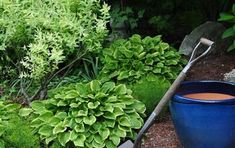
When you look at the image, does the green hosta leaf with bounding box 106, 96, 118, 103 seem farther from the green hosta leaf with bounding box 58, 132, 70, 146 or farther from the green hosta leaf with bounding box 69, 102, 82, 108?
the green hosta leaf with bounding box 58, 132, 70, 146

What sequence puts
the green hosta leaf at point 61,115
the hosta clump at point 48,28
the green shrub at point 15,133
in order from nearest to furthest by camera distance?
the green shrub at point 15,133, the green hosta leaf at point 61,115, the hosta clump at point 48,28

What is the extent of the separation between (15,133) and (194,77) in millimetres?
2239

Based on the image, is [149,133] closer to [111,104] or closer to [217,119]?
[111,104]

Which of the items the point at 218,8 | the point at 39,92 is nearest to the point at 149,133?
the point at 39,92

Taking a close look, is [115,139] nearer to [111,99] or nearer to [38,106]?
[111,99]

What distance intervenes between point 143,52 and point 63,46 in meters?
0.82

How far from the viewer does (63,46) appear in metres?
4.44

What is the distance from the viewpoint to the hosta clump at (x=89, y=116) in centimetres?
373

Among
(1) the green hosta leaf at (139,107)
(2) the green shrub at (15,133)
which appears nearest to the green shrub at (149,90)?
(1) the green hosta leaf at (139,107)

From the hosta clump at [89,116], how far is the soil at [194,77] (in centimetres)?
24

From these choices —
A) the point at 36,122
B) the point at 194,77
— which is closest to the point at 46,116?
the point at 36,122

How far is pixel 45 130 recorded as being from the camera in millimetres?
3803

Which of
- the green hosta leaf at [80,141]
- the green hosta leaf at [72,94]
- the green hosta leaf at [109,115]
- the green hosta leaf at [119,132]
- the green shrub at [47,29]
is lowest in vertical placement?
the green hosta leaf at [119,132]

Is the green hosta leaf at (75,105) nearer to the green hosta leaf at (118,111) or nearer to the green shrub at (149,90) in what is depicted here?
the green hosta leaf at (118,111)
